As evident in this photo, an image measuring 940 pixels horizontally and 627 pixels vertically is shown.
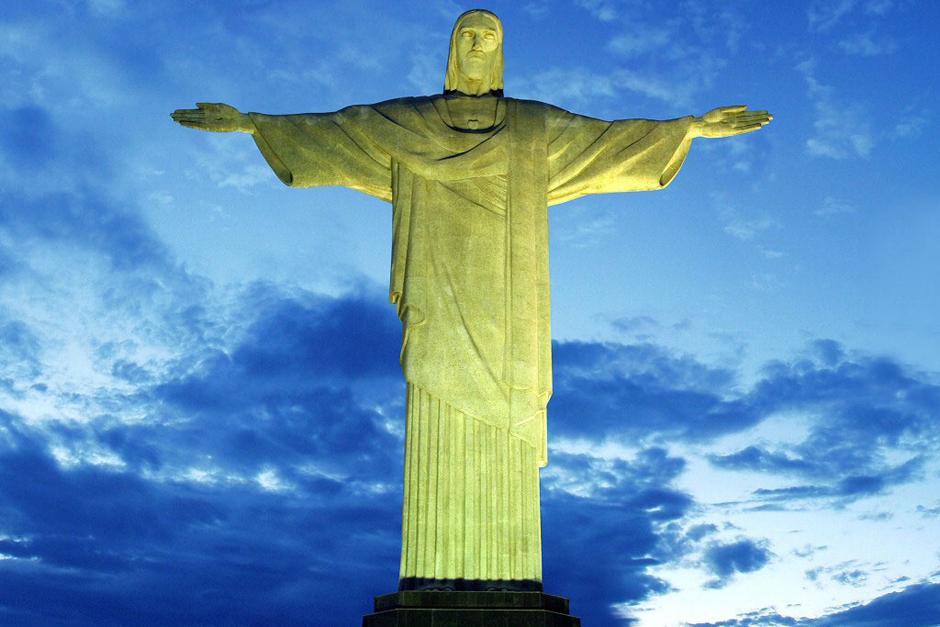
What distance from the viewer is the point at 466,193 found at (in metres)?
12.7

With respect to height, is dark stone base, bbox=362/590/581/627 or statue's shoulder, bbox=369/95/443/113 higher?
statue's shoulder, bbox=369/95/443/113

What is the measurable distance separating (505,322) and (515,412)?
1.10 m

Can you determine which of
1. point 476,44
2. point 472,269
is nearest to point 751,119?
point 476,44

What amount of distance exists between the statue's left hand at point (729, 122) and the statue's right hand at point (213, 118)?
19.2 ft

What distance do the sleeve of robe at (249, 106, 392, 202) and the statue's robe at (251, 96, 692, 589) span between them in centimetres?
1

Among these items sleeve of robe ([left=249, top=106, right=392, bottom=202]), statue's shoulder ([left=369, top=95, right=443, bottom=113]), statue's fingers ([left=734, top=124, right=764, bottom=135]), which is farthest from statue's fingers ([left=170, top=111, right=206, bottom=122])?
statue's fingers ([left=734, top=124, right=764, bottom=135])

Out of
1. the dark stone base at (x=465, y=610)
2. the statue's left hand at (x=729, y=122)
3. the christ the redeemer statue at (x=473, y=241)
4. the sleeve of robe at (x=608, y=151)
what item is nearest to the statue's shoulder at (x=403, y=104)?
the christ the redeemer statue at (x=473, y=241)

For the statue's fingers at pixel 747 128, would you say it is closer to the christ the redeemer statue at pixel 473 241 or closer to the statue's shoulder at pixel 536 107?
the christ the redeemer statue at pixel 473 241

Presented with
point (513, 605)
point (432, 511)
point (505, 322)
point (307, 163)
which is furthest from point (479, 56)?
point (513, 605)

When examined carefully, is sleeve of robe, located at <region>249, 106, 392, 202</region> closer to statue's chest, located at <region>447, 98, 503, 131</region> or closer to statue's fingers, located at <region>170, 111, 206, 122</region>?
statue's fingers, located at <region>170, 111, 206, 122</region>

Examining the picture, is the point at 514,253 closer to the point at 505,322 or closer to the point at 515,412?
the point at 505,322

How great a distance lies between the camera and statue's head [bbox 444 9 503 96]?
13.4 m

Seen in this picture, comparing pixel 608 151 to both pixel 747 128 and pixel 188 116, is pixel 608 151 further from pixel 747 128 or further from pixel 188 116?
pixel 188 116

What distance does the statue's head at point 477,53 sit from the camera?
1338cm
